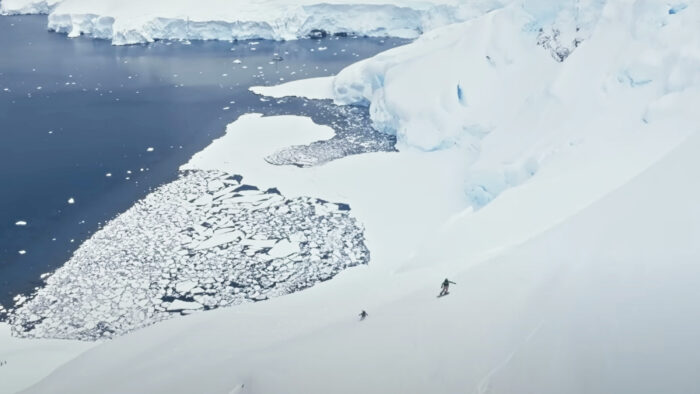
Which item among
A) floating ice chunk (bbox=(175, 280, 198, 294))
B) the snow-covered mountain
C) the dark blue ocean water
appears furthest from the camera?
the dark blue ocean water

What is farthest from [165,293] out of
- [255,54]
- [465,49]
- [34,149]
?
[255,54]

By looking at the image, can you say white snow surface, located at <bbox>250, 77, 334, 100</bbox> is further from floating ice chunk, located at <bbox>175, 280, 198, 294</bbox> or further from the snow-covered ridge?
floating ice chunk, located at <bbox>175, 280, 198, 294</bbox>

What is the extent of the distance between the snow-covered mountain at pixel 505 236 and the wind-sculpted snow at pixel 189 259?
63cm

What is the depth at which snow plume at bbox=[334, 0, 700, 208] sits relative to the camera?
1209 centimetres

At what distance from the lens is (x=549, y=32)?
15.7m

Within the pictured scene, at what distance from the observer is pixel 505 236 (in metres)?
9.99

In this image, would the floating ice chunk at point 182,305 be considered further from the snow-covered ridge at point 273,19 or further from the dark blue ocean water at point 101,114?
the snow-covered ridge at point 273,19

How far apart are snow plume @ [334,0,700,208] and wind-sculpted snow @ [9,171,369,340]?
3.90 metres

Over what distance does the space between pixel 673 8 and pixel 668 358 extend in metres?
9.14

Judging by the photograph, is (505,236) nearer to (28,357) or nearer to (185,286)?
(185,286)

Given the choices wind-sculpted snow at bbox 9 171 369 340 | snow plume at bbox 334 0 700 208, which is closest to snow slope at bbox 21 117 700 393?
wind-sculpted snow at bbox 9 171 369 340

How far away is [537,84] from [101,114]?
14.5m

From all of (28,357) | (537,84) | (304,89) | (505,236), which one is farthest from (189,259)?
(304,89)

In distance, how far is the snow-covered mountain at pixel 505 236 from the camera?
6.71 m
